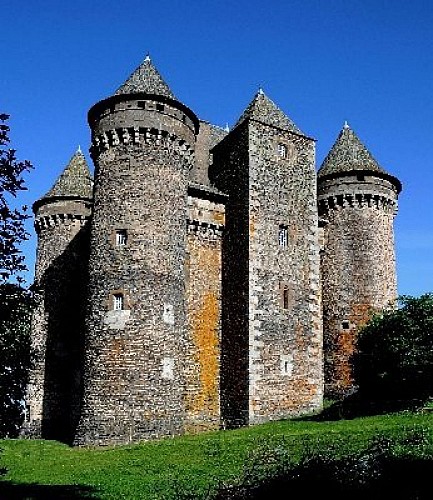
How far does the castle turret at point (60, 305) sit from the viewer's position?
31.5 metres

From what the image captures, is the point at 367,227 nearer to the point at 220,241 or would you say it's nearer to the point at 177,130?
the point at 220,241

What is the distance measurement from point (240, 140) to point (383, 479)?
20.5 meters

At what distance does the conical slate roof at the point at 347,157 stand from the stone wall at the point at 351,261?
60 cm

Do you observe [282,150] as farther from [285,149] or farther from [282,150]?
[285,149]

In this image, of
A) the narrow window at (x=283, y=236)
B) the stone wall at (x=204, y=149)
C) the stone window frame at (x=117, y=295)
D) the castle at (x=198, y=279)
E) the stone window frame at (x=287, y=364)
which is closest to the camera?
A: the castle at (x=198, y=279)

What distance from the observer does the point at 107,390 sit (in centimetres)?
2409

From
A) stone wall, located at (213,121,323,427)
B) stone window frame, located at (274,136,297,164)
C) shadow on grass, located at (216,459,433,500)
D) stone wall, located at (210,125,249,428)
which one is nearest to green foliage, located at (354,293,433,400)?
stone wall, located at (213,121,323,427)

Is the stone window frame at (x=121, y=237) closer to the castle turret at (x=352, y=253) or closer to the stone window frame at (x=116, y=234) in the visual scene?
the stone window frame at (x=116, y=234)

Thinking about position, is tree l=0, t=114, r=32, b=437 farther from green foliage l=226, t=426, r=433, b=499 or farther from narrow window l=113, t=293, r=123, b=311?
narrow window l=113, t=293, r=123, b=311

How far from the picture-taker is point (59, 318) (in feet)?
108

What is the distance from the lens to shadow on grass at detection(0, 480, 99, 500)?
14.3 metres

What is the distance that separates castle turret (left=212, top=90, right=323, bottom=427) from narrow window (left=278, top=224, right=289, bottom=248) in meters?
0.05

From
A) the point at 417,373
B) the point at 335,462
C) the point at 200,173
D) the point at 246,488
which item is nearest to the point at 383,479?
the point at 335,462

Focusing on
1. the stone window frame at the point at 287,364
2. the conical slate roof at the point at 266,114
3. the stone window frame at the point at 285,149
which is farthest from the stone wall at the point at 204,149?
the stone window frame at the point at 287,364
